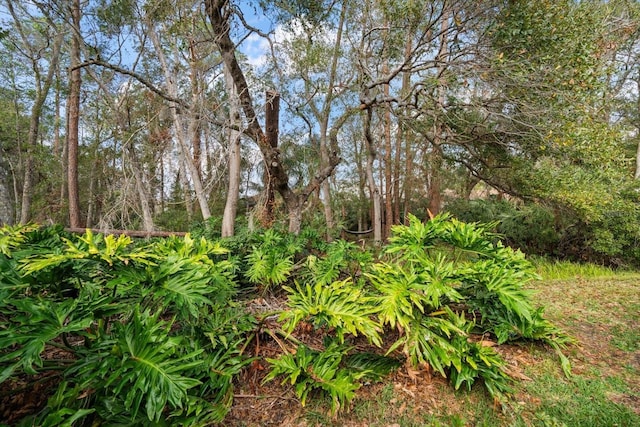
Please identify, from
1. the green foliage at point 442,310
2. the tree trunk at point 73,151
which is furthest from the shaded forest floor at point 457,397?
the tree trunk at point 73,151

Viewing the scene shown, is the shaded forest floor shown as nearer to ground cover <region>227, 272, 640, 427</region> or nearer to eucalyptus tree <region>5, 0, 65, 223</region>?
ground cover <region>227, 272, 640, 427</region>

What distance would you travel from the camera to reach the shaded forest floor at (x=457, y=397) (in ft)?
5.08

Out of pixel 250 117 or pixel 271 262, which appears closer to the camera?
pixel 271 262

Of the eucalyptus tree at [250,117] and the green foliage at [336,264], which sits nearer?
the green foliage at [336,264]

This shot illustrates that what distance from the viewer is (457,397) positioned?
173 centimetres

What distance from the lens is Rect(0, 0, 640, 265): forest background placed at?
3.89m

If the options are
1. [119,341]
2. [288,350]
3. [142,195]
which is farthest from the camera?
[142,195]

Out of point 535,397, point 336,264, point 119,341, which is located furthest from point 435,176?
point 119,341

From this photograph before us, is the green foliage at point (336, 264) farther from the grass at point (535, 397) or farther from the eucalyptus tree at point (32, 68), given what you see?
the eucalyptus tree at point (32, 68)

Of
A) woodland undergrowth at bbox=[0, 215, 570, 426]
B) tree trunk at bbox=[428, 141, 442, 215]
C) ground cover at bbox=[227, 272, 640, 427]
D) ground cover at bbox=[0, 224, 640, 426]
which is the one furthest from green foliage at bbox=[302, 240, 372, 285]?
tree trunk at bbox=[428, 141, 442, 215]

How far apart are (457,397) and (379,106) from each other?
4.80 metres

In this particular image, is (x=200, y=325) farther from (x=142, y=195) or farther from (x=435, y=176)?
(x=435, y=176)

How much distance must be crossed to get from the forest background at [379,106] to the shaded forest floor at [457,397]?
4.59ft

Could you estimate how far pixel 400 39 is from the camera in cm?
527
